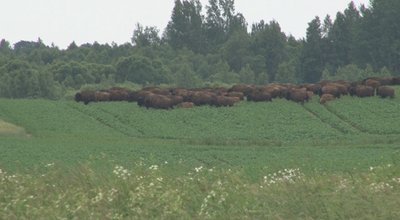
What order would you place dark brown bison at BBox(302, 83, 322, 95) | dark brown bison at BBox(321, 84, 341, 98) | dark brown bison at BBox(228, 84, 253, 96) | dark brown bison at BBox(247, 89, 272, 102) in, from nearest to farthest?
dark brown bison at BBox(247, 89, 272, 102), dark brown bison at BBox(321, 84, 341, 98), dark brown bison at BBox(228, 84, 253, 96), dark brown bison at BBox(302, 83, 322, 95)

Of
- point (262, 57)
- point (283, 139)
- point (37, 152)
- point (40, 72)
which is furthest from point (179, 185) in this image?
point (262, 57)

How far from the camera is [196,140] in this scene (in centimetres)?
4756

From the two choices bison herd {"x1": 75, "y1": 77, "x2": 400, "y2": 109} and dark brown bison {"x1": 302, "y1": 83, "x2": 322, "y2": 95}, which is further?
dark brown bison {"x1": 302, "y1": 83, "x2": 322, "y2": 95}

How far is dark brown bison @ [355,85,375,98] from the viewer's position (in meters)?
61.4

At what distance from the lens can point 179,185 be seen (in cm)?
1250

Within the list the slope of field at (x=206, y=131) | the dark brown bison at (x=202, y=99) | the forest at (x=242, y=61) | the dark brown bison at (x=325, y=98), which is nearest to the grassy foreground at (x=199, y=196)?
the slope of field at (x=206, y=131)

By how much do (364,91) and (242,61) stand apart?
81.8m

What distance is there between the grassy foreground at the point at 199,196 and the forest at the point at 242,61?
278 feet

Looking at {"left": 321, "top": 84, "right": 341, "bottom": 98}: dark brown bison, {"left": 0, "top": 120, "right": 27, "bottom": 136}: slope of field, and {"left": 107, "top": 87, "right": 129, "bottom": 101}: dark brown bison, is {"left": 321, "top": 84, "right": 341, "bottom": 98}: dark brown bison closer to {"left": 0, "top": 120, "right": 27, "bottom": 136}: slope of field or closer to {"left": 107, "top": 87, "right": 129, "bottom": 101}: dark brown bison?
{"left": 107, "top": 87, "right": 129, "bottom": 101}: dark brown bison

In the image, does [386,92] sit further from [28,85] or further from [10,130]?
[28,85]

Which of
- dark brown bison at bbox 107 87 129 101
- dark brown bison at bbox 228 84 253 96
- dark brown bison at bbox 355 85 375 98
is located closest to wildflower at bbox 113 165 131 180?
dark brown bison at bbox 228 84 253 96

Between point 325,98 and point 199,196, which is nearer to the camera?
point 199,196

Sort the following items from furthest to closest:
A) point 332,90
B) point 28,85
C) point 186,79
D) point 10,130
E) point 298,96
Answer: point 186,79, point 28,85, point 332,90, point 298,96, point 10,130

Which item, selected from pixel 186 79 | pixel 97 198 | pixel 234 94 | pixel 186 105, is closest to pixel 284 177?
pixel 97 198
